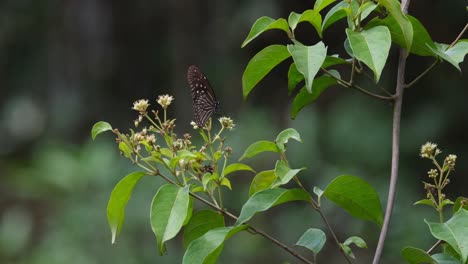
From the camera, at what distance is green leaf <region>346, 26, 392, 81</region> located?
0.90 meters

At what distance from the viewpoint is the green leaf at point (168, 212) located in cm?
89

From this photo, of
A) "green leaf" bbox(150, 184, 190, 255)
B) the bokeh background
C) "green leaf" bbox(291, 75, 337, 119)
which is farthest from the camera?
the bokeh background

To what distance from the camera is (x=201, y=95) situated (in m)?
1.21

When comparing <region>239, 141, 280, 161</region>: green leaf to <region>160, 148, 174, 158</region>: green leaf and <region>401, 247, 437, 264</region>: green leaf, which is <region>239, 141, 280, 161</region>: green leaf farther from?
<region>401, 247, 437, 264</region>: green leaf

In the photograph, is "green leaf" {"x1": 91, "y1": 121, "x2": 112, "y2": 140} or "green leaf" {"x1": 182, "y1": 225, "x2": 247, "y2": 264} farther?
"green leaf" {"x1": 91, "y1": 121, "x2": 112, "y2": 140}

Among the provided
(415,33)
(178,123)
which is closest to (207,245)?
(415,33)

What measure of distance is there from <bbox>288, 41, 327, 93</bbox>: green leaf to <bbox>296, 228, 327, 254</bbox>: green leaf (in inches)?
10.3

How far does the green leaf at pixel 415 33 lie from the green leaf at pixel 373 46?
5 centimetres

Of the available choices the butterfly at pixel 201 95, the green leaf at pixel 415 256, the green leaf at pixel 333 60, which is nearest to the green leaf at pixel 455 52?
the green leaf at pixel 333 60

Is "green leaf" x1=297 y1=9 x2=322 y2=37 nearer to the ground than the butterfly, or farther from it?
farther from it

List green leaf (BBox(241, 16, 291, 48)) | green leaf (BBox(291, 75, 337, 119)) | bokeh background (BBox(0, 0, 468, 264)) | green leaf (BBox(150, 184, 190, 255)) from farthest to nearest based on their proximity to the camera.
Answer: bokeh background (BBox(0, 0, 468, 264)), green leaf (BBox(291, 75, 337, 119)), green leaf (BBox(241, 16, 291, 48)), green leaf (BBox(150, 184, 190, 255))

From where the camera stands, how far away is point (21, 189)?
3859mm

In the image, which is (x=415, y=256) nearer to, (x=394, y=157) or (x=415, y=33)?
(x=394, y=157)

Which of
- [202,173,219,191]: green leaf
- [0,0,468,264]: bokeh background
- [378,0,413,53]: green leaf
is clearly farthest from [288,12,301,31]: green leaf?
[0,0,468,264]: bokeh background
